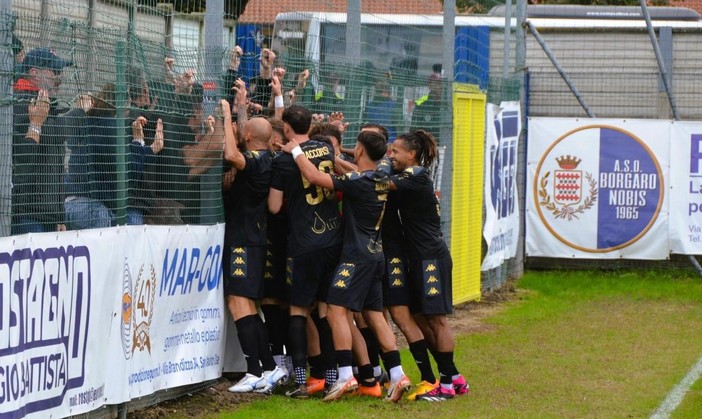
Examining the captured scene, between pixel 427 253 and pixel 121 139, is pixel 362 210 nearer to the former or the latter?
pixel 427 253

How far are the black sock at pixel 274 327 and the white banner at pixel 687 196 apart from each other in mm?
8563

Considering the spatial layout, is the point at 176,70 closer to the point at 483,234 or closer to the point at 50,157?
the point at 50,157

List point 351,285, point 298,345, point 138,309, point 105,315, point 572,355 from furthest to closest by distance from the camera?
point 572,355 → point 298,345 → point 351,285 → point 138,309 → point 105,315

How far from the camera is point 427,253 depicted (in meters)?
9.33

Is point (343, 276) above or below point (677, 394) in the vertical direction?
above

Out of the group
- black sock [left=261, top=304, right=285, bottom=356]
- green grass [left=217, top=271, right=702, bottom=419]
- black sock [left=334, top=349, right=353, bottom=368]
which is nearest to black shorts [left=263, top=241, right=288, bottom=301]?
black sock [left=261, top=304, right=285, bottom=356]

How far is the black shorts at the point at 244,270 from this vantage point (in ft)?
29.5

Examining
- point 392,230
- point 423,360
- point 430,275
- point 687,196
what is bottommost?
point 423,360

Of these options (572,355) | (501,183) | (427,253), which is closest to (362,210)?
(427,253)

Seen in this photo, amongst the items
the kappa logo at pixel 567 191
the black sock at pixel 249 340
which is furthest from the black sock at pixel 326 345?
the kappa logo at pixel 567 191

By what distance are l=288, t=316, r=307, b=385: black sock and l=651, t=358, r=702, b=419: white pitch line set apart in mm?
2575

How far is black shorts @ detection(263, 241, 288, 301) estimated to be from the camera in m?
9.32

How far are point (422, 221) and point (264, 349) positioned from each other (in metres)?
1.56

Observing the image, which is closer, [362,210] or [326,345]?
[362,210]
